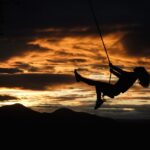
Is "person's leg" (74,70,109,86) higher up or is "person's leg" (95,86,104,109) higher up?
"person's leg" (74,70,109,86)

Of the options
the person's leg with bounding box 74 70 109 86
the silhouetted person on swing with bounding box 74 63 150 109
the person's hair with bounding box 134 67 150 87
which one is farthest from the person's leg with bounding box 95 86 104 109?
the person's hair with bounding box 134 67 150 87

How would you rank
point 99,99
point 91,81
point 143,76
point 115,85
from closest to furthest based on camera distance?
point 143,76 → point 91,81 → point 115,85 → point 99,99

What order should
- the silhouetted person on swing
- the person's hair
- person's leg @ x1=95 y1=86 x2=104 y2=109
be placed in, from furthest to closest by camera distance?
1. person's leg @ x1=95 y1=86 x2=104 y2=109
2. the silhouetted person on swing
3. the person's hair

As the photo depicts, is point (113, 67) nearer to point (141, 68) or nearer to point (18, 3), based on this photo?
point (141, 68)

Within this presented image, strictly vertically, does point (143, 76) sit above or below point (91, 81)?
above

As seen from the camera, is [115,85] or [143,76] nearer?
[143,76]

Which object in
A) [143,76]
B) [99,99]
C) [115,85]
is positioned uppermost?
[143,76]

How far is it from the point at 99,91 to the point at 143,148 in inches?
7432

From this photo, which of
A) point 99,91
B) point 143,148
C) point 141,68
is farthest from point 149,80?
point 143,148

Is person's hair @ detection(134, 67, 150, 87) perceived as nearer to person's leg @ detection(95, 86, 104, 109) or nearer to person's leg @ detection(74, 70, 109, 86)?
person's leg @ detection(74, 70, 109, 86)

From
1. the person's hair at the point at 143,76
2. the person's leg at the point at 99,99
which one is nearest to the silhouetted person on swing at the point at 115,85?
the person's leg at the point at 99,99

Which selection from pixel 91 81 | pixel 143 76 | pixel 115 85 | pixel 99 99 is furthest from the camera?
pixel 99 99

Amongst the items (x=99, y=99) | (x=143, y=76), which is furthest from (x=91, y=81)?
(x=143, y=76)

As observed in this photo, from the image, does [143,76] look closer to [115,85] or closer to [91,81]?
[115,85]
